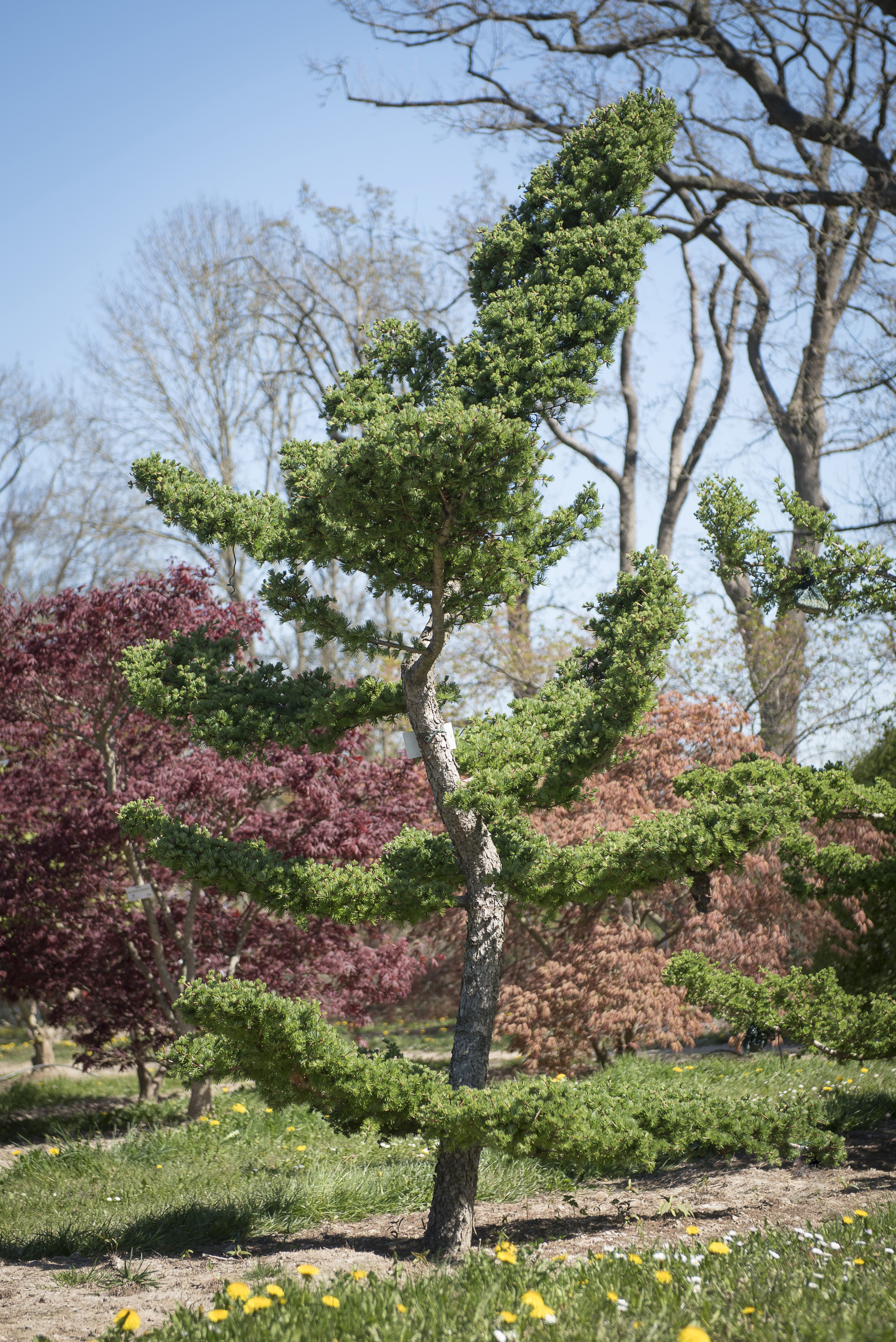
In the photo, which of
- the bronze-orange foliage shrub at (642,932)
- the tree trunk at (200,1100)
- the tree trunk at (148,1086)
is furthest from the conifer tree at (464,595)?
the tree trunk at (148,1086)

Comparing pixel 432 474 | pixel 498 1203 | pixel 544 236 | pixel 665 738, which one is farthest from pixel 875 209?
pixel 498 1203

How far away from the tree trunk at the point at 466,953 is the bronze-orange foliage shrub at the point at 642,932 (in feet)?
9.77

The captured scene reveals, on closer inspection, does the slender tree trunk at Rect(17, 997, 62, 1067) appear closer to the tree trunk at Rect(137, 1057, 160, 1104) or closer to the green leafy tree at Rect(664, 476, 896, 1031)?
the tree trunk at Rect(137, 1057, 160, 1104)

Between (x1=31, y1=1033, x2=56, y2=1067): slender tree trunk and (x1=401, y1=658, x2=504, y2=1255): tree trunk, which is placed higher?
(x1=401, y1=658, x2=504, y2=1255): tree trunk

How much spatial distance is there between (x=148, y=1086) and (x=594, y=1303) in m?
7.80

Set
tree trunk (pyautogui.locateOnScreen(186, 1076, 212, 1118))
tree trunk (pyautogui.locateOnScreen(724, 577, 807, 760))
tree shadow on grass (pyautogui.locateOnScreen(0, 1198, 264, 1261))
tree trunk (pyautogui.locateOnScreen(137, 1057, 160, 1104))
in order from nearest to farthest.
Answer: tree shadow on grass (pyautogui.locateOnScreen(0, 1198, 264, 1261)) < tree trunk (pyautogui.locateOnScreen(186, 1076, 212, 1118)) < tree trunk (pyautogui.locateOnScreen(137, 1057, 160, 1104)) < tree trunk (pyautogui.locateOnScreen(724, 577, 807, 760))

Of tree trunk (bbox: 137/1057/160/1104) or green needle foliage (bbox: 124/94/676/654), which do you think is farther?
tree trunk (bbox: 137/1057/160/1104)

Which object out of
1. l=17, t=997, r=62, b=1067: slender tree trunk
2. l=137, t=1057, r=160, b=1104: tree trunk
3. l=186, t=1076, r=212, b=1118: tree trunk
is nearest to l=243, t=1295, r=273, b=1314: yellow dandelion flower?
l=186, t=1076, r=212, b=1118: tree trunk

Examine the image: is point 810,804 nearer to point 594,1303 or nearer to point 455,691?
point 455,691

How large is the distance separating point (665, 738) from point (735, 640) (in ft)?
17.8

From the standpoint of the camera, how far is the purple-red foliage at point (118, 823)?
7.90 m

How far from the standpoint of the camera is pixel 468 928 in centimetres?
483

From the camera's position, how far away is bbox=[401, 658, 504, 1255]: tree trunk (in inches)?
180

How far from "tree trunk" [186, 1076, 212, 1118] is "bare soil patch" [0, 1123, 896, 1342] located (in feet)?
10.1
